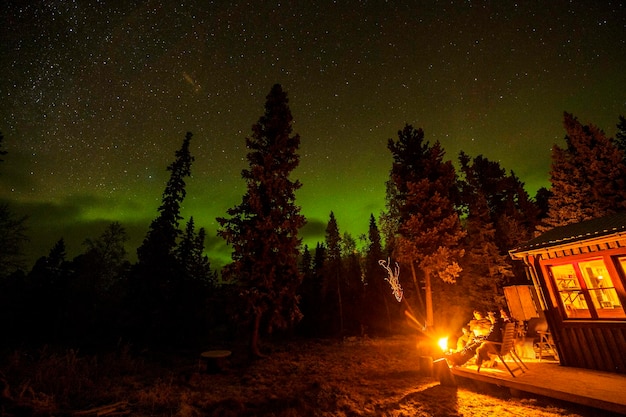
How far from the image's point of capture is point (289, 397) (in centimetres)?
819

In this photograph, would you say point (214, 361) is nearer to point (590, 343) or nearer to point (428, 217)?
point (590, 343)

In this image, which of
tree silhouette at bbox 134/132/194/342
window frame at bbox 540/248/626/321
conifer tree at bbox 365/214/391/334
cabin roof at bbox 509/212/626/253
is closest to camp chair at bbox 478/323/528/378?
window frame at bbox 540/248/626/321

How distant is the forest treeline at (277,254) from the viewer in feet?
Result: 51.4

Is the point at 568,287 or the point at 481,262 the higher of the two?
the point at 481,262

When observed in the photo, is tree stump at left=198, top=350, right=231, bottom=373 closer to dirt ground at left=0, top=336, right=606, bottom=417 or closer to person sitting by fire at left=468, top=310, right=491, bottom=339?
dirt ground at left=0, top=336, right=606, bottom=417

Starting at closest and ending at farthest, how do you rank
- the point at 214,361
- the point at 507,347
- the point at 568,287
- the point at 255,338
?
the point at 507,347 → the point at 568,287 → the point at 214,361 → the point at 255,338

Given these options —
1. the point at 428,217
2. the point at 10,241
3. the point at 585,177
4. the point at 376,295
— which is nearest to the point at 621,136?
the point at 585,177

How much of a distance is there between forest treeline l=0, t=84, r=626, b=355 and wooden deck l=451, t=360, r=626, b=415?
29.8 feet

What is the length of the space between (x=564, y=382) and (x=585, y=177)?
70.8ft

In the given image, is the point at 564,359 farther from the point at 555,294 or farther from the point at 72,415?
the point at 72,415

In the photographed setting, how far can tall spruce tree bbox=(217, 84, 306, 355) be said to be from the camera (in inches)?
586

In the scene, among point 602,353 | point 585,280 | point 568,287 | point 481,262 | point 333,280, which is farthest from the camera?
point 333,280

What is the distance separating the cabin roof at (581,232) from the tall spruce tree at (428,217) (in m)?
7.15

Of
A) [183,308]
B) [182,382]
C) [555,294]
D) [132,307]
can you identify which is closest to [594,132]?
[555,294]
